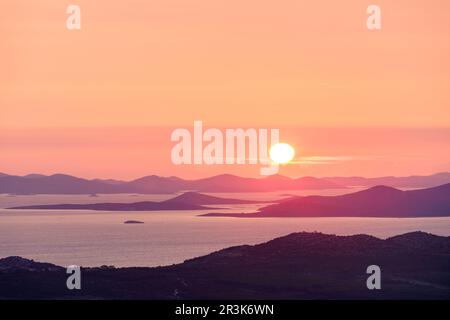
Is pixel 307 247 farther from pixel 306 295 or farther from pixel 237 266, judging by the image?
pixel 306 295

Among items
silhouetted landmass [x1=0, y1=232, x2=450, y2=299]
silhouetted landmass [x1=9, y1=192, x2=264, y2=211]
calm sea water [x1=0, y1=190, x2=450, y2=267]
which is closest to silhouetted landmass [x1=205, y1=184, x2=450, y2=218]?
calm sea water [x1=0, y1=190, x2=450, y2=267]

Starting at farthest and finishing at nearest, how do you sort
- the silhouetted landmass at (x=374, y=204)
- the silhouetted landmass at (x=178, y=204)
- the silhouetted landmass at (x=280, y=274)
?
the silhouetted landmass at (x=178, y=204)
the silhouetted landmass at (x=374, y=204)
the silhouetted landmass at (x=280, y=274)

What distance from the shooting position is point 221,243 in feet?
193

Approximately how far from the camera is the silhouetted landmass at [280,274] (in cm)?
3316

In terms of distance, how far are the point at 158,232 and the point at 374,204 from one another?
43.8 feet

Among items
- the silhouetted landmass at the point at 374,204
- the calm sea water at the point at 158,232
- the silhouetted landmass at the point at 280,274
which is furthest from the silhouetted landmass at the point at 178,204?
the silhouetted landmass at the point at 280,274

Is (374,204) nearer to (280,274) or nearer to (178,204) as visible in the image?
(178,204)

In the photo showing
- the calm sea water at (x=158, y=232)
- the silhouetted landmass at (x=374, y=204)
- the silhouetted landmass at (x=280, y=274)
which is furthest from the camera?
the silhouetted landmass at (x=374, y=204)

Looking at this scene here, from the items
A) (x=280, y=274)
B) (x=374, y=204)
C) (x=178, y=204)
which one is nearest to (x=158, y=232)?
(x=178, y=204)

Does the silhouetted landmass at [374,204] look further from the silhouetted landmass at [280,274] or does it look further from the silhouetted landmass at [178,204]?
the silhouetted landmass at [280,274]

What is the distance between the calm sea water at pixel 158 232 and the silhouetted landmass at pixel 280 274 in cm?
915

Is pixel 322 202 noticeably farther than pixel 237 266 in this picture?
Yes

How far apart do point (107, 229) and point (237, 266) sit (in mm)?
27903
